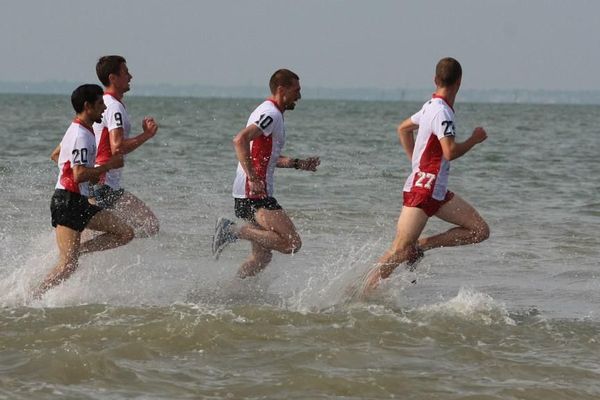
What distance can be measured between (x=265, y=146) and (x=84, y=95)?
4.81 feet

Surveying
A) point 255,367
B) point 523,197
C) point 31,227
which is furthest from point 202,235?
point 523,197

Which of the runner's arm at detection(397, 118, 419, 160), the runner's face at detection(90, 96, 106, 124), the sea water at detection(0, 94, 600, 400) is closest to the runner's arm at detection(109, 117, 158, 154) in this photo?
the runner's face at detection(90, 96, 106, 124)

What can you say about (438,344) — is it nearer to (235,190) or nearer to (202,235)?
(235,190)

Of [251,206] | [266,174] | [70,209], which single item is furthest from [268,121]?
[70,209]

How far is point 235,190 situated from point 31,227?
16.5 feet

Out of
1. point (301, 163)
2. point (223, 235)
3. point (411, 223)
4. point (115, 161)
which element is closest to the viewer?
point (115, 161)

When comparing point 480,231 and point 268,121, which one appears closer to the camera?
point 268,121

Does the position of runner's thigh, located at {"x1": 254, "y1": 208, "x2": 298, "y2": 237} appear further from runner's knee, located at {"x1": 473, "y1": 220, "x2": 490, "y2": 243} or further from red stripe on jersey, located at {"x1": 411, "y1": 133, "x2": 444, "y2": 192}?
runner's knee, located at {"x1": 473, "y1": 220, "x2": 490, "y2": 243}

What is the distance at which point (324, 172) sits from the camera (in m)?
21.9

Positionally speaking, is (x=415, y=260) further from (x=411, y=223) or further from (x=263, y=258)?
(x=263, y=258)

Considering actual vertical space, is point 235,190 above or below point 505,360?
above

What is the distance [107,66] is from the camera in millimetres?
8641

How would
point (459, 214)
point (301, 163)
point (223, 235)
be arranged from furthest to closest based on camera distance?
point (223, 235) → point (301, 163) → point (459, 214)

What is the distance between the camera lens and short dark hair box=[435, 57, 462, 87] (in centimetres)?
809
